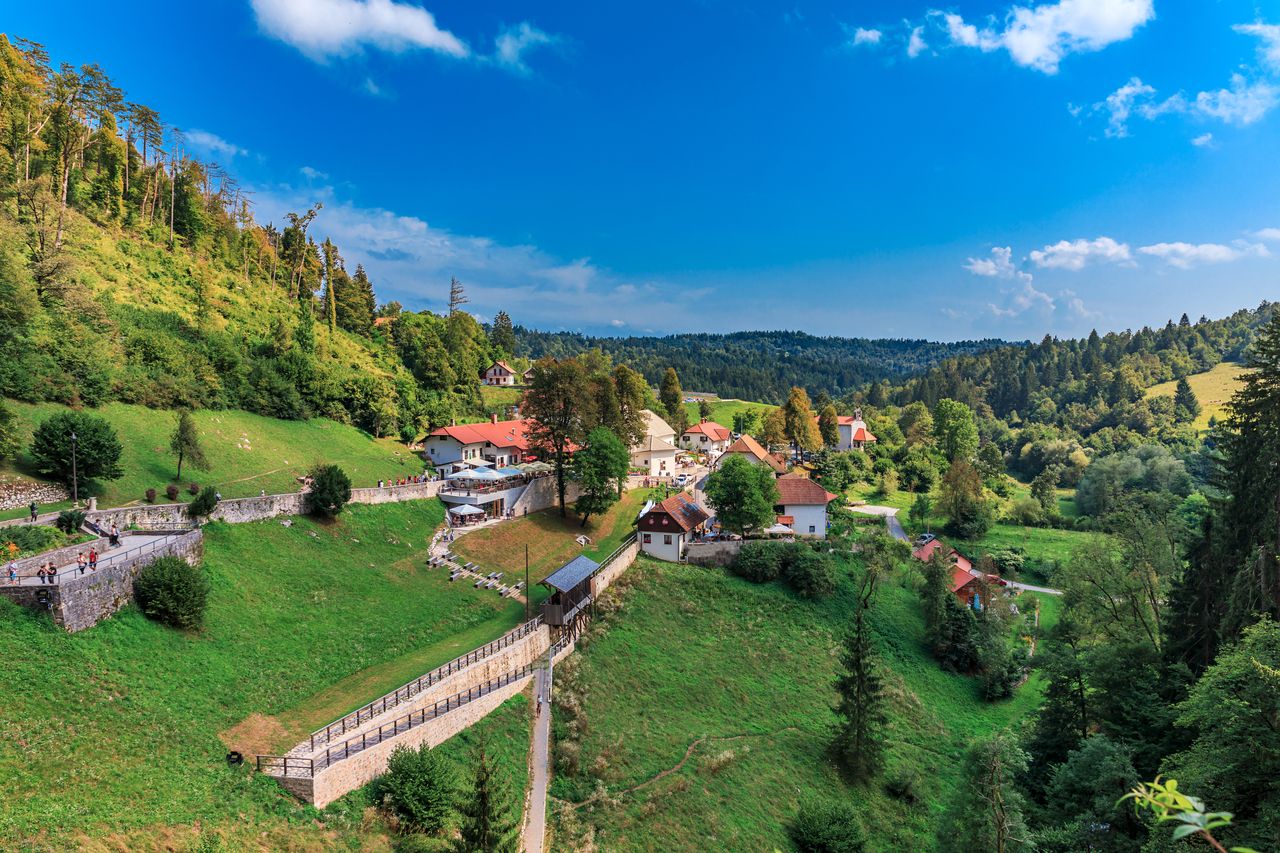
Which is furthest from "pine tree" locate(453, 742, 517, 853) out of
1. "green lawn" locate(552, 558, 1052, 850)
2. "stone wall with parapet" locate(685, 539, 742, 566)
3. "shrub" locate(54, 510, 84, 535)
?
"stone wall with parapet" locate(685, 539, 742, 566)

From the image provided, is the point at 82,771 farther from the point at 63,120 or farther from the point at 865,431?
the point at 865,431

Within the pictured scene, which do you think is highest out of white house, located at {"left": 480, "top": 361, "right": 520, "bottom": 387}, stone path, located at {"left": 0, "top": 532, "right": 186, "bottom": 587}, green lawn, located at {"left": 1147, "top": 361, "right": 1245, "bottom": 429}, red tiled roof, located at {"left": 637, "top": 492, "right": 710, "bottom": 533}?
green lawn, located at {"left": 1147, "top": 361, "right": 1245, "bottom": 429}

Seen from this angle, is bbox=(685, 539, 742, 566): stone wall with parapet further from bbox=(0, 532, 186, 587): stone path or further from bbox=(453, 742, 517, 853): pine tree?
bbox=(453, 742, 517, 853): pine tree

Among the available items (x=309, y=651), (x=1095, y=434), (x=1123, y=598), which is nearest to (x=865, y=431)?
(x=1095, y=434)

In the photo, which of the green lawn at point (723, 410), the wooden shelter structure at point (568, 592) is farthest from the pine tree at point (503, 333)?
the wooden shelter structure at point (568, 592)

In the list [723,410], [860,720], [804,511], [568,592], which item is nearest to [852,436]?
→ [723,410]

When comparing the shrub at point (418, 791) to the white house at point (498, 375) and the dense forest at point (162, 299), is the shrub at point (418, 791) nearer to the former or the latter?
the dense forest at point (162, 299)
